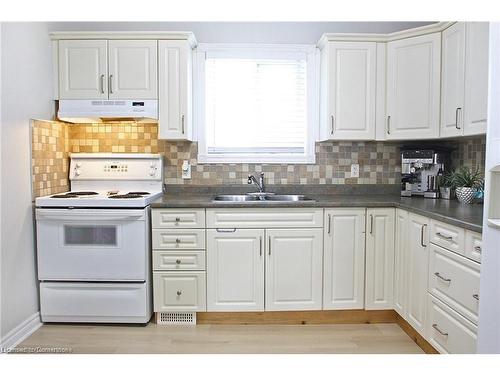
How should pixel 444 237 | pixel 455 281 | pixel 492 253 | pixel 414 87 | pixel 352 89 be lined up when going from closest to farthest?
pixel 492 253 → pixel 455 281 → pixel 444 237 → pixel 414 87 → pixel 352 89

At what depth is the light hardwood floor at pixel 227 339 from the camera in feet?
7.63

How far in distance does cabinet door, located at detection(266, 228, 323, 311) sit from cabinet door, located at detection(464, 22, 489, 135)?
1177mm

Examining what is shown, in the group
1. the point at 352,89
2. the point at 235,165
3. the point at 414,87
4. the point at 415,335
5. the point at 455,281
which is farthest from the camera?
the point at 235,165

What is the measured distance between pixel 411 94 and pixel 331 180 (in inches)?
36.4

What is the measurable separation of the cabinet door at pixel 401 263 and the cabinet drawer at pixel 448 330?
34 cm

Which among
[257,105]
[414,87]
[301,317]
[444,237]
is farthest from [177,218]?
[414,87]

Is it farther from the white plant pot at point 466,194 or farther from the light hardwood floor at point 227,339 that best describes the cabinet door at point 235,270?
the white plant pot at point 466,194

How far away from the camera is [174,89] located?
2863mm

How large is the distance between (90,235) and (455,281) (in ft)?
7.33

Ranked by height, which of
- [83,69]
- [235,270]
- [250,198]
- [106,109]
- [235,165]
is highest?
[83,69]

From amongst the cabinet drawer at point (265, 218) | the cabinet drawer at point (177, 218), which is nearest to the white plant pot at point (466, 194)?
the cabinet drawer at point (265, 218)

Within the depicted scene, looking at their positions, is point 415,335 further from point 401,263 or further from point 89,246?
point 89,246
